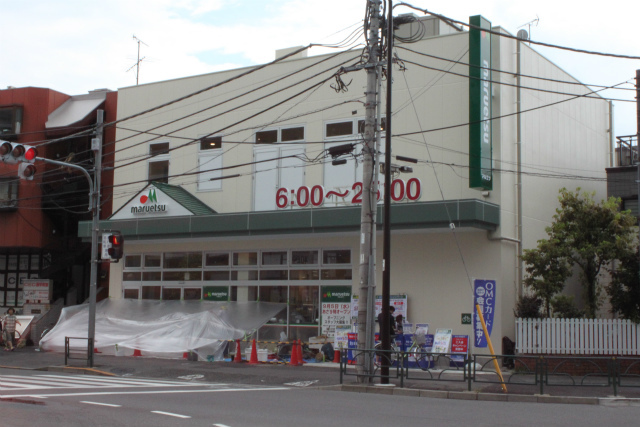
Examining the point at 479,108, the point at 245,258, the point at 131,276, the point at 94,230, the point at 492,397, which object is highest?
the point at 479,108

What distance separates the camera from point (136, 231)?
2770cm

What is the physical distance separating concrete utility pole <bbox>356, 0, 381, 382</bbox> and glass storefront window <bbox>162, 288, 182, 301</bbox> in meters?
12.8

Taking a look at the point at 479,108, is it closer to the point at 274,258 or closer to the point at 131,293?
the point at 274,258

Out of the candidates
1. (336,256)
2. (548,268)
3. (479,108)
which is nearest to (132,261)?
(336,256)

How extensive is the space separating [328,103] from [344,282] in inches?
255

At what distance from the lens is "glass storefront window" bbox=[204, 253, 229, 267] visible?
1105 inches

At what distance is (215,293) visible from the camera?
2794cm

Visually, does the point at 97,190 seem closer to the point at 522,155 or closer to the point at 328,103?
the point at 328,103

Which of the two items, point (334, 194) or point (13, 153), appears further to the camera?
point (334, 194)

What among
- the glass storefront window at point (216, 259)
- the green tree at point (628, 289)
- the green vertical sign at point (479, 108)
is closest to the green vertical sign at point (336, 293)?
the glass storefront window at point (216, 259)

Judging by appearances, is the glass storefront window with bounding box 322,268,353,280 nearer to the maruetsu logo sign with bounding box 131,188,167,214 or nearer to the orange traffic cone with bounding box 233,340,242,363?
the orange traffic cone with bounding box 233,340,242,363

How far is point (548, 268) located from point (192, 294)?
13701 millimetres

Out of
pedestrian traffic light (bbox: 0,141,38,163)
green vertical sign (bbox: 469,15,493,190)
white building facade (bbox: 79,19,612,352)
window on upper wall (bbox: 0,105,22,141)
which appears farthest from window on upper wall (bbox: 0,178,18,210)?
green vertical sign (bbox: 469,15,493,190)

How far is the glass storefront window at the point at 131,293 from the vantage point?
3006cm
